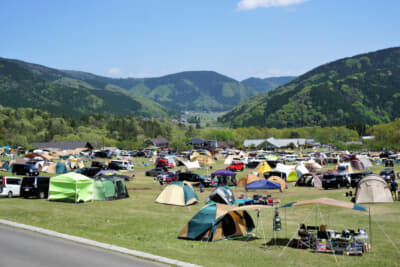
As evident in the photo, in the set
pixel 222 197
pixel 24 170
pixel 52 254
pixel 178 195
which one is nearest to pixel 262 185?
pixel 222 197

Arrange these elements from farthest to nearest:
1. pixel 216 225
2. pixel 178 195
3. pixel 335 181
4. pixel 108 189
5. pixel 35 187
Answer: pixel 335 181 → pixel 108 189 → pixel 35 187 → pixel 178 195 → pixel 216 225

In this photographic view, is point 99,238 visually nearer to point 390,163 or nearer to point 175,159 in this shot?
point 175,159

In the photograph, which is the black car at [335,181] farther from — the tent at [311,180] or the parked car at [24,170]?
the parked car at [24,170]

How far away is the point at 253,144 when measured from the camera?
140750 millimetres

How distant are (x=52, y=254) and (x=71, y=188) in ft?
39.0

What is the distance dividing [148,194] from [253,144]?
114 m

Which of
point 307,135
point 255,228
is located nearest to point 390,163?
point 255,228

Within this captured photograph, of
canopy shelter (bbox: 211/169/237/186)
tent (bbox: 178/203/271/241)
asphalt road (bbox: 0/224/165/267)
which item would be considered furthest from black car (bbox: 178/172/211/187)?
asphalt road (bbox: 0/224/165/267)

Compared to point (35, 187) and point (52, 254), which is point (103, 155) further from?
point (52, 254)

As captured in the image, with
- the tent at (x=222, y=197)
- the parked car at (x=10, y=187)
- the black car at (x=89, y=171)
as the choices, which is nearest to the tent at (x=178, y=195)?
the tent at (x=222, y=197)

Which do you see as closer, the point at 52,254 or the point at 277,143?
the point at 52,254

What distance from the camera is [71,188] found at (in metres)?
23.5

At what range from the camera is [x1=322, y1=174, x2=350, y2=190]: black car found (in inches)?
1235

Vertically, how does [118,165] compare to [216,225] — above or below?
below
